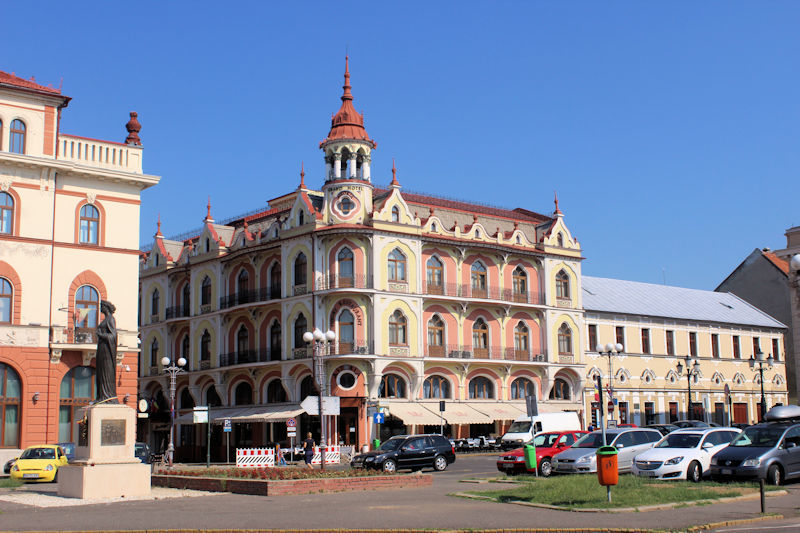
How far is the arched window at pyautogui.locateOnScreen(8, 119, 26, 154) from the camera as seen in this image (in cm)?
3738

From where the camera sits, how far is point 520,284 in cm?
5931

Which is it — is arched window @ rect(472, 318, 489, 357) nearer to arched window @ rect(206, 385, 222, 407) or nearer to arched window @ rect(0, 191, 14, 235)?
arched window @ rect(206, 385, 222, 407)

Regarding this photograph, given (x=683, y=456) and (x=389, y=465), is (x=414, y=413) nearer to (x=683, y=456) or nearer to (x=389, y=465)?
(x=389, y=465)

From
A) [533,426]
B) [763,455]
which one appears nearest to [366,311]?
[533,426]

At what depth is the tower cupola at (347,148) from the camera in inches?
2087

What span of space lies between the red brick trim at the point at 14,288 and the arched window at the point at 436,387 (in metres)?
24.2

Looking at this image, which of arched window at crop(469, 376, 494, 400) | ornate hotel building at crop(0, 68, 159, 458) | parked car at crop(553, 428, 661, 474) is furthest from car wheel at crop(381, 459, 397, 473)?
arched window at crop(469, 376, 494, 400)

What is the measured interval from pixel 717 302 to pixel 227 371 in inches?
1503

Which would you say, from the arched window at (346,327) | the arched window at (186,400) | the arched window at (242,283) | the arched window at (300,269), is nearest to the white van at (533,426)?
the arched window at (346,327)

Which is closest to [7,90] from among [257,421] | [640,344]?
[257,421]

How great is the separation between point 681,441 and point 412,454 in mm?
12147

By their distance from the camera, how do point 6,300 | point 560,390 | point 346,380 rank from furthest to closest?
point 560,390 < point 346,380 < point 6,300

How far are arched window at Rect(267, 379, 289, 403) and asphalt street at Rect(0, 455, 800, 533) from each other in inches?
1251

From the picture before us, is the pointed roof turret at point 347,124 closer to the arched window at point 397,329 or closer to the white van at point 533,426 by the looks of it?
the arched window at point 397,329
